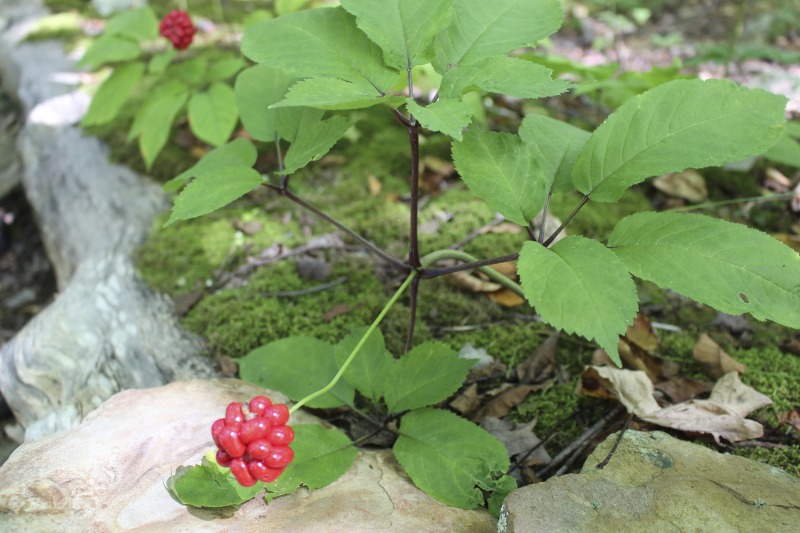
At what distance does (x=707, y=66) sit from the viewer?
461 cm

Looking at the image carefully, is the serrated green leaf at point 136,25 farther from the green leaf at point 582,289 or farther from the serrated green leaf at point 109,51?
the green leaf at point 582,289

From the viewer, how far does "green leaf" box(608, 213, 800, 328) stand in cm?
125

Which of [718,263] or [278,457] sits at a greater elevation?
[718,263]

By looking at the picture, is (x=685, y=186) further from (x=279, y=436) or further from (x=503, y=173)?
(x=279, y=436)

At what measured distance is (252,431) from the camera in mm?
1171

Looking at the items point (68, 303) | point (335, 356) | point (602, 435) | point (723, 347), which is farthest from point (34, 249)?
point (723, 347)

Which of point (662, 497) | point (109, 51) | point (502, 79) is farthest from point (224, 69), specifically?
point (662, 497)

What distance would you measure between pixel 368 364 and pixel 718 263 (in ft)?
3.08

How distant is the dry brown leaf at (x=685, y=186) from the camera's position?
9.41ft

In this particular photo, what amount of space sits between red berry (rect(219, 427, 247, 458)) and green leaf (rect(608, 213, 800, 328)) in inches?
35.5

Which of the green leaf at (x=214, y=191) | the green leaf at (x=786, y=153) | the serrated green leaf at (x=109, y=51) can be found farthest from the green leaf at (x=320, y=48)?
the green leaf at (x=786, y=153)

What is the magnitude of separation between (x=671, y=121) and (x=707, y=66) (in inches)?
153

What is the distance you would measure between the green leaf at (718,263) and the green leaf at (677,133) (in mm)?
126

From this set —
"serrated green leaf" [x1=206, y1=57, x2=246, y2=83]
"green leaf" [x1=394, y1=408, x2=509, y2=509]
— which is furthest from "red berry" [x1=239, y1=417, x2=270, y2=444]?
"serrated green leaf" [x1=206, y1=57, x2=246, y2=83]
